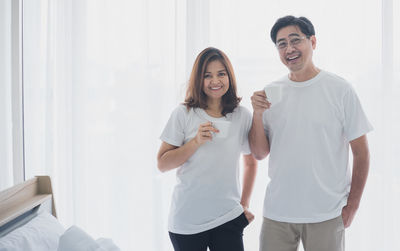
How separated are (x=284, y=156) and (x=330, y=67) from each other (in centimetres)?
74

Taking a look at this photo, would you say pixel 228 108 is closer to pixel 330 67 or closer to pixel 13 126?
pixel 330 67

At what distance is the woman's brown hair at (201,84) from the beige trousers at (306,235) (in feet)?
1.81

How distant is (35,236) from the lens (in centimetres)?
117

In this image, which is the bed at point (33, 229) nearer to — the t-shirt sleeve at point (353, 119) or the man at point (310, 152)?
the man at point (310, 152)

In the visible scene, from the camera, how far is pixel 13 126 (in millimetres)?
1572

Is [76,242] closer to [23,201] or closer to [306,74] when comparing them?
[23,201]

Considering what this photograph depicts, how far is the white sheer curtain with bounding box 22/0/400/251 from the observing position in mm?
1792

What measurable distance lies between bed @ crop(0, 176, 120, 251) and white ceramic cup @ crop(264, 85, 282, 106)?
836 mm

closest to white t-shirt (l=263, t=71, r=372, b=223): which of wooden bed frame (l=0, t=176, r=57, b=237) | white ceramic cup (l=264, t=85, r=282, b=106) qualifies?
white ceramic cup (l=264, t=85, r=282, b=106)

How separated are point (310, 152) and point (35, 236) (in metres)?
1.12

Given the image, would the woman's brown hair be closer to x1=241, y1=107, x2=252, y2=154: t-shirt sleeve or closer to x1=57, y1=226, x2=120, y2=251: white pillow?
x1=241, y1=107, x2=252, y2=154: t-shirt sleeve

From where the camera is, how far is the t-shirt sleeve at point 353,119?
132cm

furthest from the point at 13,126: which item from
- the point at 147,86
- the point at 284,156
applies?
the point at 284,156

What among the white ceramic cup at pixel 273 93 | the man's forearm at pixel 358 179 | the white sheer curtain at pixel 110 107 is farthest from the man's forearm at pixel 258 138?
the white sheer curtain at pixel 110 107
